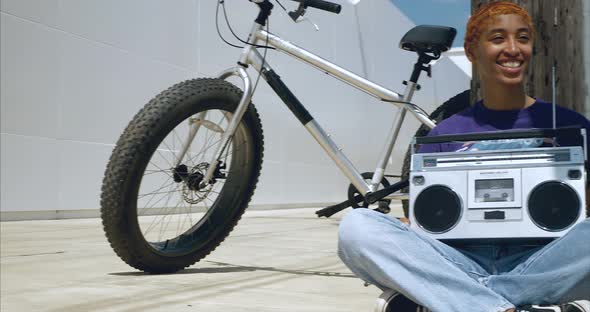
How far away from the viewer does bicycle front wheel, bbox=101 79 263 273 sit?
272 cm

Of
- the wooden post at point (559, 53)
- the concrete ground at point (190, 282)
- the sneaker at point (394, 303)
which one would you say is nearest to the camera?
the sneaker at point (394, 303)

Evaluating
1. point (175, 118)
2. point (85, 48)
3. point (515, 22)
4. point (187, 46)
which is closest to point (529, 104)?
point (515, 22)

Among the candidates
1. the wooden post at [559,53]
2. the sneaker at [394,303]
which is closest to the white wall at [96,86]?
the wooden post at [559,53]

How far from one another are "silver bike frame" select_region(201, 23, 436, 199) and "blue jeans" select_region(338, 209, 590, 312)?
1.41 m

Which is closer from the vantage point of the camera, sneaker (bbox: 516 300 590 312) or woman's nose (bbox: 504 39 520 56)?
sneaker (bbox: 516 300 590 312)

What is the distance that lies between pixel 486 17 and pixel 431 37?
48.4 inches

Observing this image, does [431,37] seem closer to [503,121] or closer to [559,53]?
[559,53]

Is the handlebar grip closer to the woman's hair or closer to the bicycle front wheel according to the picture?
the bicycle front wheel

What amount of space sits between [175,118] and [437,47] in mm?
1075

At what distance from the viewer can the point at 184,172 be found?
9.75 feet

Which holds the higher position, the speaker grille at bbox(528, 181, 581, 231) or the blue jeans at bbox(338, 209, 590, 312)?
the speaker grille at bbox(528, 181, 581, 231)

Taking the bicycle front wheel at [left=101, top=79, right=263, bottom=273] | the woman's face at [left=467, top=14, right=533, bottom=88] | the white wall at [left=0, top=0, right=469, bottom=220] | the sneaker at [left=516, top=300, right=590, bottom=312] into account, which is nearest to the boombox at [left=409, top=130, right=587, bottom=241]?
the sneaker at [left=516, top=300, right=590, bottom=312]

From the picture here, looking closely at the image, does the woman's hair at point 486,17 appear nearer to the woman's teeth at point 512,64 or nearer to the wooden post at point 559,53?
the woman's teeth at point 512,64

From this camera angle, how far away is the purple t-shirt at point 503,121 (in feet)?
5.61
